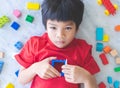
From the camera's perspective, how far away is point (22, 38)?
109 cm

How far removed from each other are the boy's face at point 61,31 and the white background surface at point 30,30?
0.44 feet

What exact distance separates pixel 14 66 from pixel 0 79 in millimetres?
70

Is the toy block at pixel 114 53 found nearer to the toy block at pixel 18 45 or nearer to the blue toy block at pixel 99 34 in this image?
the blue toy block at pixel 99 34

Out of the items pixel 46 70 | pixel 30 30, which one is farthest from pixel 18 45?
pixel 46 70

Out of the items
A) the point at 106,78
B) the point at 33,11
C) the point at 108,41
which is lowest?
the point at 106,78

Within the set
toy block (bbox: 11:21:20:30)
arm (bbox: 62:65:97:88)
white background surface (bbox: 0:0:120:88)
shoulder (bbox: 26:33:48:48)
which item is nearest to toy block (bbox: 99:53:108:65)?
white background surface (bbox: 0:0:120:88)

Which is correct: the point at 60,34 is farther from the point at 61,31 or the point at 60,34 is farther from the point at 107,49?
the point at 107,49

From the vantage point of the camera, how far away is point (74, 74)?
0.96m

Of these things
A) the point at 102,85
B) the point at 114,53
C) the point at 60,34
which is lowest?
the point at 102,85

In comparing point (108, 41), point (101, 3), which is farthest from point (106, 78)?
point (101, 3)

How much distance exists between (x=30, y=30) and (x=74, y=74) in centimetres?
25

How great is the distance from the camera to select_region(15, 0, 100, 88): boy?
945 mm

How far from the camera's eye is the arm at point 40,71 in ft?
3.18

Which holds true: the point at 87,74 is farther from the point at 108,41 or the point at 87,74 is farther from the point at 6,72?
the point at 6,72
